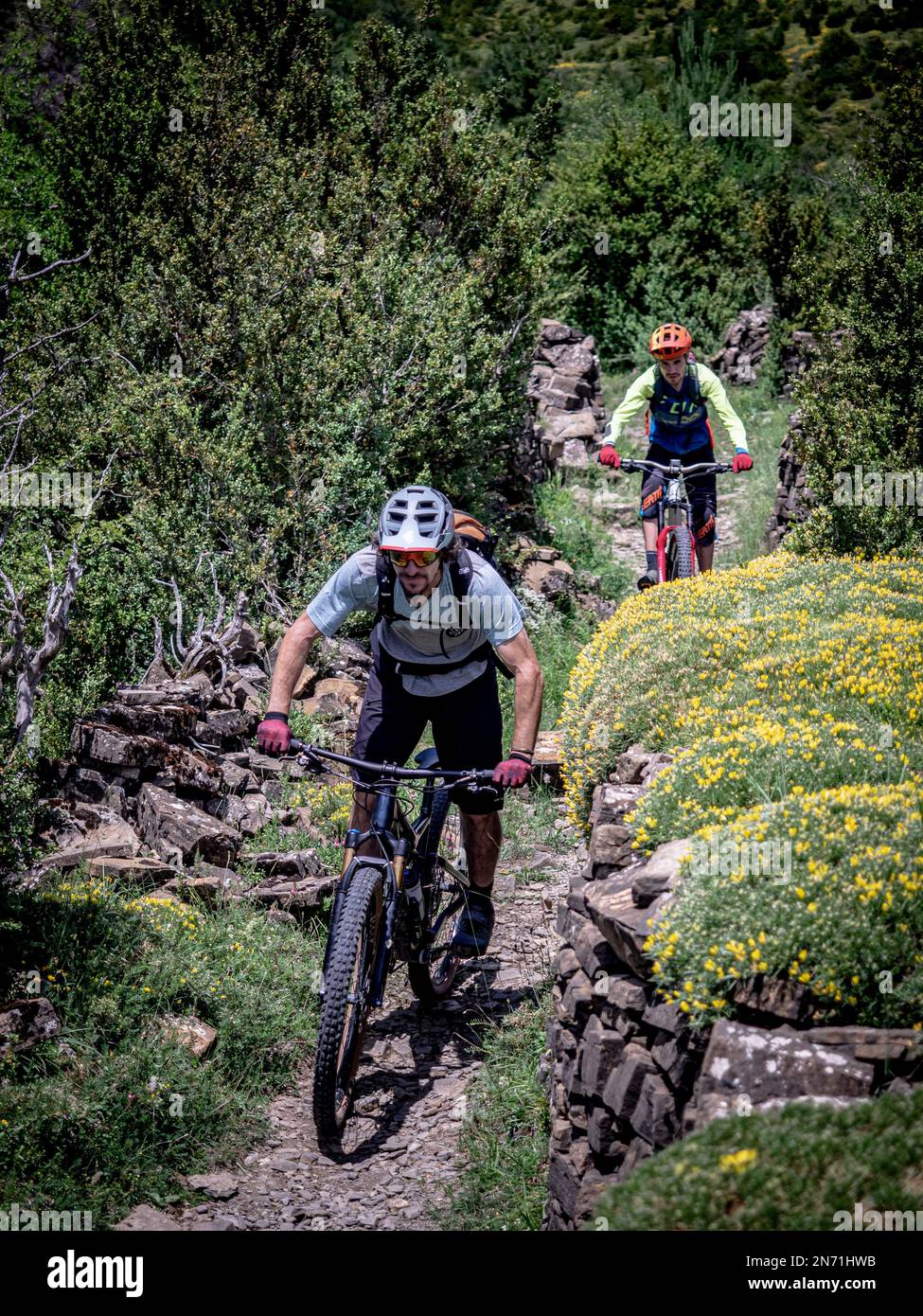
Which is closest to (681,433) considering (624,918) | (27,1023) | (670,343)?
(670,343)

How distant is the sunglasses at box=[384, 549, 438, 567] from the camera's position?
5.25 metres

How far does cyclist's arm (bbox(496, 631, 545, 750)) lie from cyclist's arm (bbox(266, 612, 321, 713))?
863mm

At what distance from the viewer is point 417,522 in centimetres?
529

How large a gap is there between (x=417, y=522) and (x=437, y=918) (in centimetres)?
207

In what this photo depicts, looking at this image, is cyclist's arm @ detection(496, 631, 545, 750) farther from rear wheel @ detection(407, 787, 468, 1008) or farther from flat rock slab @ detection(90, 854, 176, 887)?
flat rock slab @ detection(90, 854, 176, 887)

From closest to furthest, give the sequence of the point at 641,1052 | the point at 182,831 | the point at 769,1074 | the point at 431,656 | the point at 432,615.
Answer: the point at 769,1074, the point at 641,1052, the point at 432,615, the point at 431,656, the point at 182,831

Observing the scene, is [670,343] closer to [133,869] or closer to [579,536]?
[579,536]

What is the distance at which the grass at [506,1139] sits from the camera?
480cm

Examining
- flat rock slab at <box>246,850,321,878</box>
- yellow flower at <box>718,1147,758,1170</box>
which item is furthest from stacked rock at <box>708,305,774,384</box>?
yellow flower at <box>718,1147,758,1170</box>

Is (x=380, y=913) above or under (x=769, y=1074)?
above

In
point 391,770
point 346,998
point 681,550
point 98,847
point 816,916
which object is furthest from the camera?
point 681,550

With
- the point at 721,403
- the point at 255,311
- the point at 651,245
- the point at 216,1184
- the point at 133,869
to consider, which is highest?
the point at 651,245

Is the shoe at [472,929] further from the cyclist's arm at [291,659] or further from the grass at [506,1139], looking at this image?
the cyclist's arm at [291,659]

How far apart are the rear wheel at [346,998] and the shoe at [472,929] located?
1076mm
